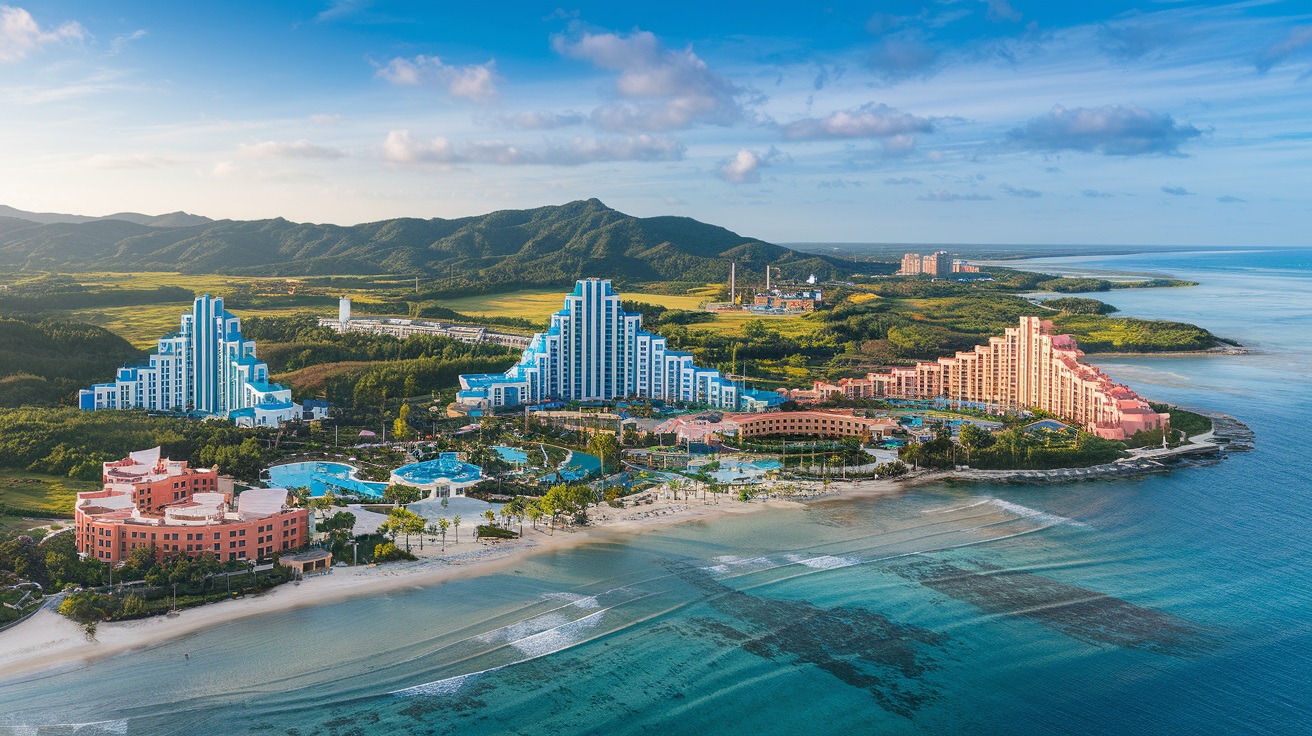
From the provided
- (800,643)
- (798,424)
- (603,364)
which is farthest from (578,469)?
(800,643)

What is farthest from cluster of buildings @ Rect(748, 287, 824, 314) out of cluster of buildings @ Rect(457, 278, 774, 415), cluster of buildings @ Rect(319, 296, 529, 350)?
cluster of buildings @ Rect(457, 278, 774, 415)

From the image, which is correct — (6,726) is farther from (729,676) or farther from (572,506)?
(572,506)

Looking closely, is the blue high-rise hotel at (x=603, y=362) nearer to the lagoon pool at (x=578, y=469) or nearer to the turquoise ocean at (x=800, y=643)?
the lagoon pool at (x=578, y=469)

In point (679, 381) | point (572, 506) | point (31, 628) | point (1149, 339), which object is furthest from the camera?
point (1149, 339)

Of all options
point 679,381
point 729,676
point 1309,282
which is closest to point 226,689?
point 729,676

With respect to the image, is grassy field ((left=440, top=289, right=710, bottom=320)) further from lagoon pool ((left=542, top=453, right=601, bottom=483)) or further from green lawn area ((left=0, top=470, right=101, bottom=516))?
green lawn area ((left=0, top=470, right=101, bottom=516))

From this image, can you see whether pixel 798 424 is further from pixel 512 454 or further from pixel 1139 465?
pixel 1139 465
